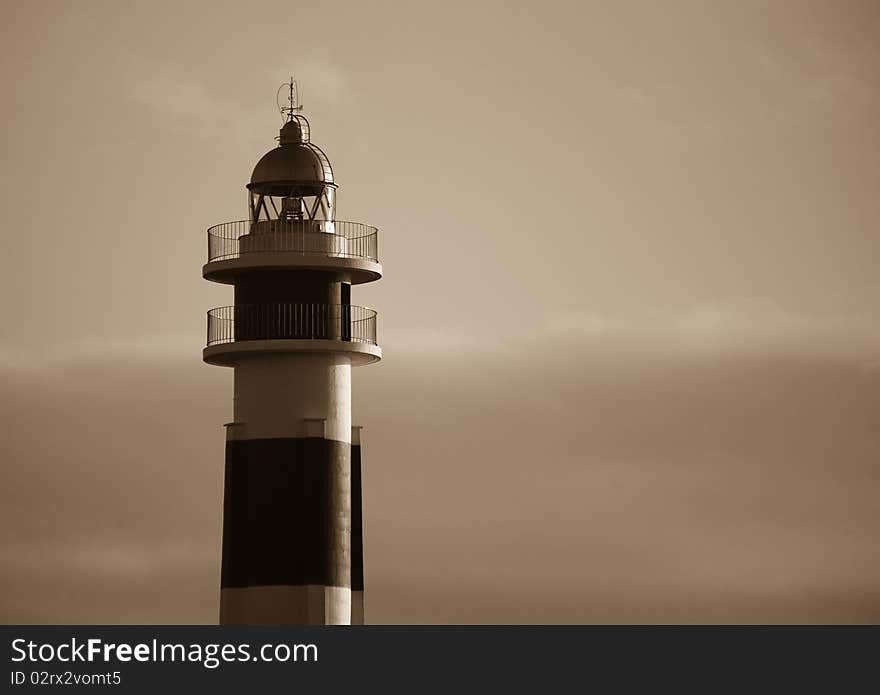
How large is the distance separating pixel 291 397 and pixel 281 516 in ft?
10.4

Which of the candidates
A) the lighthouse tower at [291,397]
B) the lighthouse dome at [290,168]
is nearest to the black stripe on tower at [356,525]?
the lighthouse tower at [291,397]

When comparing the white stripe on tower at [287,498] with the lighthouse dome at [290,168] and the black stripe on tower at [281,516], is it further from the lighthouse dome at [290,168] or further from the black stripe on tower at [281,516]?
the lighthouse dome at [290,168]

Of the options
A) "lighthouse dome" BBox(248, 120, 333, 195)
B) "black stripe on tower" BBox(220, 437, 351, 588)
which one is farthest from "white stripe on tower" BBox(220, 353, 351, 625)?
"lighthouse dome" BBox(248, 120, 333, 195)

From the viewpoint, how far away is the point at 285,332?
59.7 meters

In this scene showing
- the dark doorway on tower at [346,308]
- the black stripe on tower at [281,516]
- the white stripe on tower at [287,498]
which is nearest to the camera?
the white stripe on tower at [287,498]

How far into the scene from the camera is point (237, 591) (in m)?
58.8

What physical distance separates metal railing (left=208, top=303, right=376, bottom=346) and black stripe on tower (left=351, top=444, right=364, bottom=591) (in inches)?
136

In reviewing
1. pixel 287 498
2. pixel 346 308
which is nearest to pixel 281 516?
pixel 287 498

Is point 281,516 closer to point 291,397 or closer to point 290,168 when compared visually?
point 291,397

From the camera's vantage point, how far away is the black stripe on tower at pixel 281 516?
193 ft

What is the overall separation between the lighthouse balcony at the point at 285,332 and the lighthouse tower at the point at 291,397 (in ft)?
0.09

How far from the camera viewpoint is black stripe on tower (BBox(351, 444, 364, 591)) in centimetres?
6084

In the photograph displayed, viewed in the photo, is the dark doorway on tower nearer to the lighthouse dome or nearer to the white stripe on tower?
the white stripe on tower
